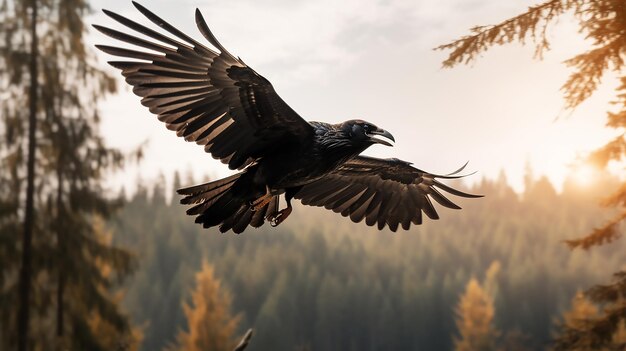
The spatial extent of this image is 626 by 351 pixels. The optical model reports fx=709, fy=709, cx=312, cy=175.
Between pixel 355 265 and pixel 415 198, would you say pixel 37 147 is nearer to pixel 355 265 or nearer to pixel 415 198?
pixel 415 198

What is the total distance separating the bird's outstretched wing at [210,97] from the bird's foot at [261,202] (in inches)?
8.3

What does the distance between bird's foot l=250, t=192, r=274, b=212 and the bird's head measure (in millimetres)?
463

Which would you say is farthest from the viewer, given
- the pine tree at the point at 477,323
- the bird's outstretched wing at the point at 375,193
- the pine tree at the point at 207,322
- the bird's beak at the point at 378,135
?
the pine tree at the point at 477,323

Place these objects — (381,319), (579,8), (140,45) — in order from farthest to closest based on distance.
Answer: (381,319)
(579,8)
(140,45)

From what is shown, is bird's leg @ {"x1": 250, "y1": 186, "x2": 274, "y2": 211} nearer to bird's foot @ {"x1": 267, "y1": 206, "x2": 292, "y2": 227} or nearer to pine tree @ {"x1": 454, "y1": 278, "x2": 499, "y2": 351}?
bird's foot @ {"x1": 267, "y1": 206, "x2": 292, "y2": 227}

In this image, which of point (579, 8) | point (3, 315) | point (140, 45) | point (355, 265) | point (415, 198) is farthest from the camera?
point (355, 265)

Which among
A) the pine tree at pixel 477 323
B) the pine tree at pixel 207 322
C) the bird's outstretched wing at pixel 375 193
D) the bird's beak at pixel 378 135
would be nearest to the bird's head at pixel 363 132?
the bird's beak at pixel 378 135

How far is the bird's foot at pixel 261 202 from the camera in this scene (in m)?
3.23

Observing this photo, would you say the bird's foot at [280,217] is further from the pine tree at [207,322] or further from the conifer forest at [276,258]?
the pine tree at [207,322]

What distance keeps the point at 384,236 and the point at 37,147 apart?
257 ft

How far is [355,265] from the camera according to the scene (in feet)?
249

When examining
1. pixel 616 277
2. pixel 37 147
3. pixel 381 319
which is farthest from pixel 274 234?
pixel 616 277

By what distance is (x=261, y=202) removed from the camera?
3.26m

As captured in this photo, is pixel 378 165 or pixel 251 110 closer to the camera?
pixel 251 110
